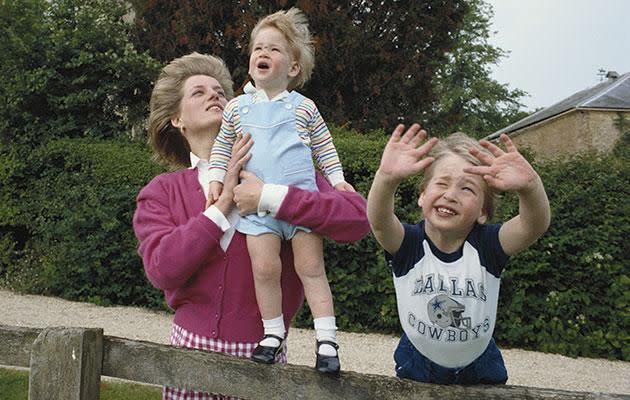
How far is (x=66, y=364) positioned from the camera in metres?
2.36

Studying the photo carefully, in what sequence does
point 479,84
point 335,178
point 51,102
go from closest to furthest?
1. point 335,178
2. point 51,102
3. point 479,84

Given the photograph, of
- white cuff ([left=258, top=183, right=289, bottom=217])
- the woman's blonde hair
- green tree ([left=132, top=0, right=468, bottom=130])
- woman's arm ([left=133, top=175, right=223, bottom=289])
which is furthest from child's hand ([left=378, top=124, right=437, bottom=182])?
green tree ([left=132, top=0, right=468, bottom=130])

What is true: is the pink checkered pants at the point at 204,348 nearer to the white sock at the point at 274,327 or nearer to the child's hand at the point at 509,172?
the white sock at the point at 274,327

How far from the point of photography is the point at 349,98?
1477 cm

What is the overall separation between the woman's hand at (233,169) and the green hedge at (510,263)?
6.02 meters

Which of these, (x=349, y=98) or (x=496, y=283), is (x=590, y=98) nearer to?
(x=349, y=98)

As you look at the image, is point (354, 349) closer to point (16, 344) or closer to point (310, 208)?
point (16, 344)

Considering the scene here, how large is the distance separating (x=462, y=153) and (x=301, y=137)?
2.02 feet

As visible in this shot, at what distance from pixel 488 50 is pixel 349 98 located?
99.8 ft

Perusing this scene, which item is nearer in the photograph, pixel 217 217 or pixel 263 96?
pixel 217 217

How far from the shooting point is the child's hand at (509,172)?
6.08ft

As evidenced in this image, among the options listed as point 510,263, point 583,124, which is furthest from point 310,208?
point 583,124

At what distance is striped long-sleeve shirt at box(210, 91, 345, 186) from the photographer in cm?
248

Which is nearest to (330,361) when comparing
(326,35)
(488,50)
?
(326,35)
